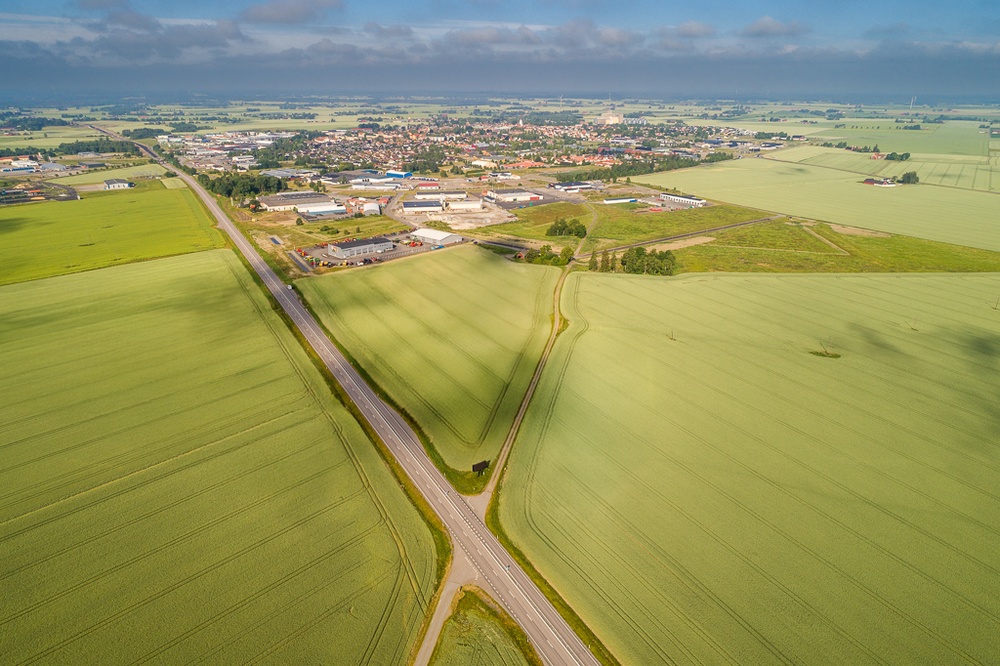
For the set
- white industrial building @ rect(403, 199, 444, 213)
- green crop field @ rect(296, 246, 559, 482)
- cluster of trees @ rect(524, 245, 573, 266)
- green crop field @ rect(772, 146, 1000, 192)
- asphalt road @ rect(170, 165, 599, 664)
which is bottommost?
asphalt road @ rect(170, 165, 599, 664)

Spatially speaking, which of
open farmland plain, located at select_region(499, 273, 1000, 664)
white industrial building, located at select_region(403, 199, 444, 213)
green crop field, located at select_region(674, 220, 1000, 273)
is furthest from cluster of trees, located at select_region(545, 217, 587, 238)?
open farmland plain, located at select_region(499, 273, 1000, 664)

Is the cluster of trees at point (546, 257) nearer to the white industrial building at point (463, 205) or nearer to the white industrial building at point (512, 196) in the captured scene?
the white industrial building at point (463, 205)

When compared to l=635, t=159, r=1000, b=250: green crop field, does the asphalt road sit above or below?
below

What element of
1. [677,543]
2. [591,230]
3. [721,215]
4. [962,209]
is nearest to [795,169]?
[962,209]

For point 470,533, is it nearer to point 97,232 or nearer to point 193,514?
point 193,514

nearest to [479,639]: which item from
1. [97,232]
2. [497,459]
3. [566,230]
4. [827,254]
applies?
[497,459]

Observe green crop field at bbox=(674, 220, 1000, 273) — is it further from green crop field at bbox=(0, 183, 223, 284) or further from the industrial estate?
green crop field at bbox=(0, 183, 223, 284)

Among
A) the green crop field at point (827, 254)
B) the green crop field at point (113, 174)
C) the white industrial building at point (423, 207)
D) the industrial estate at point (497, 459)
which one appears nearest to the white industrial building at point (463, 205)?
the white industrial building at point (423, 207)
